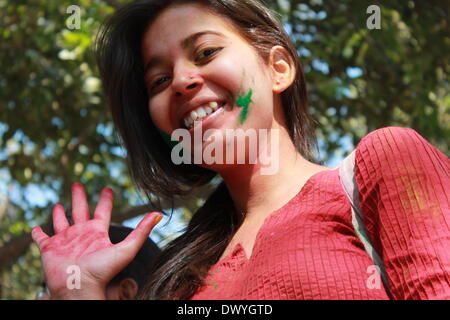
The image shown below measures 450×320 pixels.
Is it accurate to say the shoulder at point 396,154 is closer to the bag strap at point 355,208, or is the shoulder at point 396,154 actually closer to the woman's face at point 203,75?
the bag strap at point 355,208

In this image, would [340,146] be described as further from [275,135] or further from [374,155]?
[374,155]

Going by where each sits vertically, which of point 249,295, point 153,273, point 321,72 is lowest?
point 321,72

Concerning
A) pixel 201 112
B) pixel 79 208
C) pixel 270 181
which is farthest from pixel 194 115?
pixel 79 208

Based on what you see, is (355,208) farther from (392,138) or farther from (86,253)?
(86,253)

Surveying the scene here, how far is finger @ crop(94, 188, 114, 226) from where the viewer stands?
6.73 ft

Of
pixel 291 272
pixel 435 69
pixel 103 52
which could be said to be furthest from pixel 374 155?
pixel 435 69

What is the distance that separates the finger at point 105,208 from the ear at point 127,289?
72 centimetres

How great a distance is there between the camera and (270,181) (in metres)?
2.06

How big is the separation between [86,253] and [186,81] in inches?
21.3

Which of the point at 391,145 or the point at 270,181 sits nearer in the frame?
the point at 391,145

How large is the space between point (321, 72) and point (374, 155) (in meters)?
3.04

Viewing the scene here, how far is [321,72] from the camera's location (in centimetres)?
470

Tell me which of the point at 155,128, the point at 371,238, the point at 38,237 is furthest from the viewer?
the point at 155,128

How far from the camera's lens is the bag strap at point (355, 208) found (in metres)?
1.65
